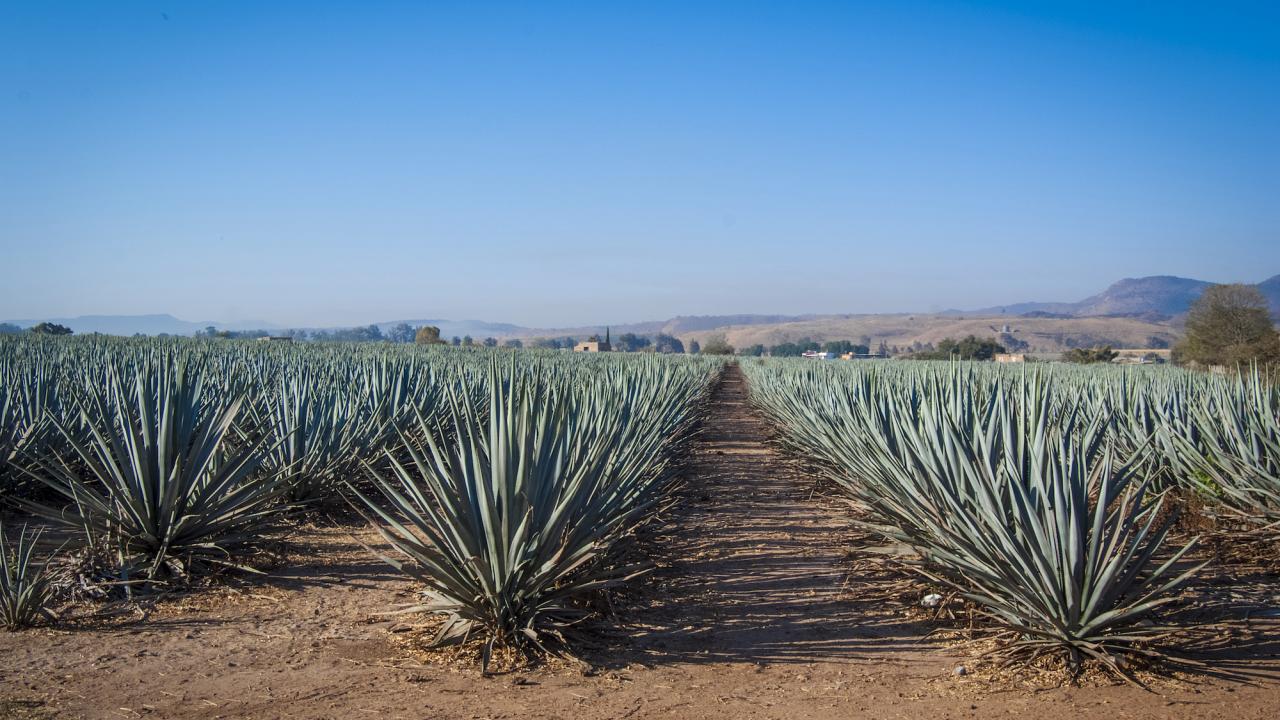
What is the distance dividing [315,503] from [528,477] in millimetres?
3626

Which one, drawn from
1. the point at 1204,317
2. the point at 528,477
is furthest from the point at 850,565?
the point at 1204,317

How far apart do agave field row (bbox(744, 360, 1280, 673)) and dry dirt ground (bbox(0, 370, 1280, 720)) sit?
29cm

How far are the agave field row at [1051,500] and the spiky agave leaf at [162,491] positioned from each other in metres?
3.79

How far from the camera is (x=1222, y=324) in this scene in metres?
48.6

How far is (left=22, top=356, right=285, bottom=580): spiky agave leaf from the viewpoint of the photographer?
4.62 meters

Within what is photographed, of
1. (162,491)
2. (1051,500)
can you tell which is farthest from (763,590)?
(162,491)

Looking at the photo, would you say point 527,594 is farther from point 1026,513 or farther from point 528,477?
point 1026,513

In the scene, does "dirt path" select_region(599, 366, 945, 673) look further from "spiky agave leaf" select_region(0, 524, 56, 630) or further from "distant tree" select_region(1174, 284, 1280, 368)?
"distant tree" select_region(1174, 284, 1280, 368)

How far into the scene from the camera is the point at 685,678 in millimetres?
3559

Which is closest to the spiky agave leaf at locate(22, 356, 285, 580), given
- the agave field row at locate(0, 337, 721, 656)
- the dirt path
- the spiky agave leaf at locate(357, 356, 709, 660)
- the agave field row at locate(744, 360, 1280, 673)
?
the agave field row at locate(0, 337, 721, 656)

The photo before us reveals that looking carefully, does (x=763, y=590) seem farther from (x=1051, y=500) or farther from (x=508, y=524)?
(x=508, y=524)

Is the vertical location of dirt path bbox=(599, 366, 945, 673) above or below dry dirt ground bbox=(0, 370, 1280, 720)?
below

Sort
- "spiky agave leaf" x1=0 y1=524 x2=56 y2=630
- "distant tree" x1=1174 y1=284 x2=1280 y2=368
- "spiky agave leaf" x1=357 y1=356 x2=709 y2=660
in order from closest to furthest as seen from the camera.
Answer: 1. "spiky agave leaf" x1=357 y1=356 x2=709 y2=660
2. "spiky agave leaf" x1=0 y1=524 x2=56 y2=630
3. "distant tree" x1=1174 y1=284 x2=1280 y2=368

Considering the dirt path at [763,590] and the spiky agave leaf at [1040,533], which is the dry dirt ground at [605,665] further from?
the spiky agave leaf at [1040,533]
